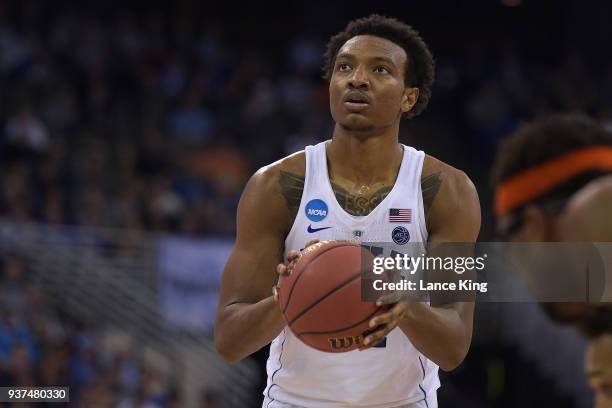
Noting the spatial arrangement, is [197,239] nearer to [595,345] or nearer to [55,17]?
[55,17]

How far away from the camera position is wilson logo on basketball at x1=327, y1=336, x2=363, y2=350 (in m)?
3.84

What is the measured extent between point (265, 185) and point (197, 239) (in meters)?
6.59

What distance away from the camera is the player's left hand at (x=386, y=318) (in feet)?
12.4

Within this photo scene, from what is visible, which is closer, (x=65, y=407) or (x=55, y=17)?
(x=65, y=407)

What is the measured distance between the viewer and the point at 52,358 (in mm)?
9602

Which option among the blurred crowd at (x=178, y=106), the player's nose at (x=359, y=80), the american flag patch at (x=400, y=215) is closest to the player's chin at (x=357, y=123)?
the player's nose at (x=359, y=80)

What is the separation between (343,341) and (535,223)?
1.18m

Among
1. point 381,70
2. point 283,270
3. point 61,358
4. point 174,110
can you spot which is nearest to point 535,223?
point 283,270

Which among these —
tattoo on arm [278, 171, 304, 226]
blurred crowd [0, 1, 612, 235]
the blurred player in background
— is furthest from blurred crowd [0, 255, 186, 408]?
the blurred player in background

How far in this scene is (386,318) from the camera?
3.77 meters

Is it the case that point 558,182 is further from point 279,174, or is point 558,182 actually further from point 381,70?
point 279,174

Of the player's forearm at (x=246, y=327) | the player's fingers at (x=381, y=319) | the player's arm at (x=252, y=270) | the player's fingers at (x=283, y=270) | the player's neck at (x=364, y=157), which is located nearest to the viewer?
the player's fingers at (x=381, y=319)

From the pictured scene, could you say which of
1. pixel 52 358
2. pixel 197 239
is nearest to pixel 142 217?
pixel 197 239

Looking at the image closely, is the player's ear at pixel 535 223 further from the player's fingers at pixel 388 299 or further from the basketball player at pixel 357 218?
the basketball player at pixel 357 218
